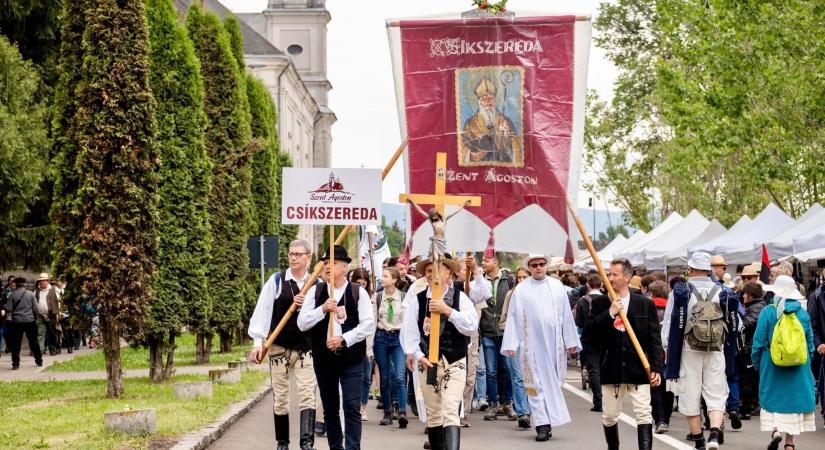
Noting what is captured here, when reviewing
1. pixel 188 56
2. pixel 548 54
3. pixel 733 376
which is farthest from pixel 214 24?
pixel 548 54

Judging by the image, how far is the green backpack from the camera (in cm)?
1307

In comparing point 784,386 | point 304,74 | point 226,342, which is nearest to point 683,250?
point 226,342

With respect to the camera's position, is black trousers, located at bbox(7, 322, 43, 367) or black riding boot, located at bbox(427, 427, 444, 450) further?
black trousers, located at bbox(7, 322, 43, 367)

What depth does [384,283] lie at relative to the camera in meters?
16.3

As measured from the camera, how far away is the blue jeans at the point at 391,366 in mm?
16125

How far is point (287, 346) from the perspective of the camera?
1228 centimetres

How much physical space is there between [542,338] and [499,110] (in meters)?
3.84

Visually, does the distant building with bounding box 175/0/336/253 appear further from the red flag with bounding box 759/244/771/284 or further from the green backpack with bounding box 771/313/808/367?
the green backpack with bounding box 771/313/808/367

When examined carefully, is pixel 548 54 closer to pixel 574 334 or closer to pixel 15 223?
pixel 574 334

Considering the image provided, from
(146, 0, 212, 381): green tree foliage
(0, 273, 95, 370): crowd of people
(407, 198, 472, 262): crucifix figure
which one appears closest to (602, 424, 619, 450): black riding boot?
(407, 198, 472, 262): crucifix figure

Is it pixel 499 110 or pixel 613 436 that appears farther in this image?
pixel 613 436

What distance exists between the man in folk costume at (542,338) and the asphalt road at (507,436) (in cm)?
34

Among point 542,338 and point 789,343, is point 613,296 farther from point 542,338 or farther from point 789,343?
point 542,338

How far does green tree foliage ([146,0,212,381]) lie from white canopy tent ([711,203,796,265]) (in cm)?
1001
